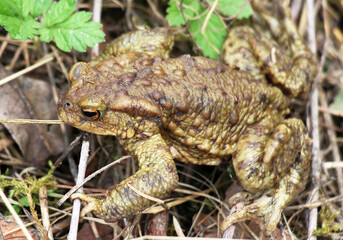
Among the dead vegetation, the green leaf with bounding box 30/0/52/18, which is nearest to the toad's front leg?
the dead vegetation

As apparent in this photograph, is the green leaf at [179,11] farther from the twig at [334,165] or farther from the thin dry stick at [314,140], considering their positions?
the twig at [334,165]

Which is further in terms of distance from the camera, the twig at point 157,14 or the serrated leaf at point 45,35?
the twig at point 157,14

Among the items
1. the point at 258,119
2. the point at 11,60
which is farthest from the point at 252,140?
the point at 11,60

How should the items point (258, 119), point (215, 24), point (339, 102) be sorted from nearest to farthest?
point (258, 119)
point (215, 24)
point (339, 102)

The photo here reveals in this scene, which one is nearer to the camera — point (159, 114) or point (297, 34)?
point (159, 114)

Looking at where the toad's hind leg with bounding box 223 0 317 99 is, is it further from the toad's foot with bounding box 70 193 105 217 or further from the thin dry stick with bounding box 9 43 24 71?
the thin dry stick with bounding box 9 43 24 71

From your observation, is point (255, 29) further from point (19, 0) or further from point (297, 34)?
point (19, 0)

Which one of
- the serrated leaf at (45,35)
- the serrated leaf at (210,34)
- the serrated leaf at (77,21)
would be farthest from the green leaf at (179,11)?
the serrated leaf at (45,35)
